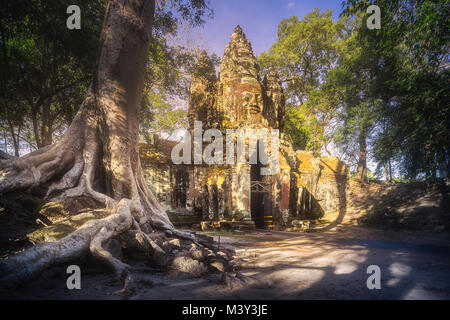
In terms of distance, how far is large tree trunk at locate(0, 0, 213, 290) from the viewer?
4.03 metres

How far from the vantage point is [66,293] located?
6.66 ft

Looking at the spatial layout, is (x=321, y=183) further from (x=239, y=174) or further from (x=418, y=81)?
(x=418, y=81)

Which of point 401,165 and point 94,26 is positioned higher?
point 94,26

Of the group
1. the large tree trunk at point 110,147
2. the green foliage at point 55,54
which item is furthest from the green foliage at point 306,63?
the large tree trunk at point 110,147

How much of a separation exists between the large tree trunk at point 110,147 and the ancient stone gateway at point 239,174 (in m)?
4.55

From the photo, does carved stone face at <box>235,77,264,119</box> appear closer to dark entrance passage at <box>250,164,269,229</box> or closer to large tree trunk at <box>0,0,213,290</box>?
dark entrance passage at <box>250,164,269,229</box>

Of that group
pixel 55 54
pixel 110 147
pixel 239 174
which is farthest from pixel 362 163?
pixel 55 54

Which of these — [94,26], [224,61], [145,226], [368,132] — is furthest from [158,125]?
[145,226]

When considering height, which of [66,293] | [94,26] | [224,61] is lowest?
[66,293]

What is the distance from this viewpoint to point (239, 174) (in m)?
11.0

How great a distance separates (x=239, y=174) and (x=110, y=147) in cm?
732

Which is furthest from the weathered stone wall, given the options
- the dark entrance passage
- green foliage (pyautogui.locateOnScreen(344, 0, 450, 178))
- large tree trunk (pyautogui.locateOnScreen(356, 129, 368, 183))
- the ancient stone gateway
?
green foliage (pyautogui.locateOnScreen(344, 0, 450, 178))
